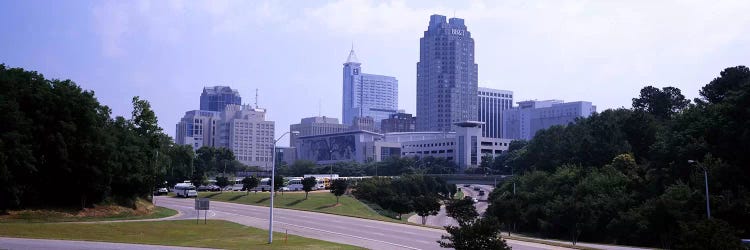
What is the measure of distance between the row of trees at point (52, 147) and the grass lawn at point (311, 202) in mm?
22996

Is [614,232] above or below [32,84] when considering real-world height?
below

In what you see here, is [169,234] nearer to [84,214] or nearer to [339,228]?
[339,228]

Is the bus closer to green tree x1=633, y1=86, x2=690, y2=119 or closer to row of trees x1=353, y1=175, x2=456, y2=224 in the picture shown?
row of trees x1=353, y1=175, x2=456, y2=224

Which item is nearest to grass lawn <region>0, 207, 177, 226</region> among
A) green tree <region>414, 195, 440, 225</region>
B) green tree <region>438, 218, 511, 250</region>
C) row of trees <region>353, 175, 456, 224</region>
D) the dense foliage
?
green tree <region>414, 195, 440, 225</region>

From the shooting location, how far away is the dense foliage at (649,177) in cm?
5738

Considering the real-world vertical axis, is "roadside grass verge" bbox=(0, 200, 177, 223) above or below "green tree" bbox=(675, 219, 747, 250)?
below

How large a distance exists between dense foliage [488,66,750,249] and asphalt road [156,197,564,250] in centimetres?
1555

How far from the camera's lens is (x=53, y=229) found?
4444 centimetres

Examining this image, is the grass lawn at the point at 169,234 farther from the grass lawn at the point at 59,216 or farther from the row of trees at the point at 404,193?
the row of trees at the point at 404,193

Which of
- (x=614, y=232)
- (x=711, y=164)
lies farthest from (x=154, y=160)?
(x=711, y=164)

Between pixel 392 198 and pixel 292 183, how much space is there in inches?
922

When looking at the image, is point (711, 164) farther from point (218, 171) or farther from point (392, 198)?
point (218, 171)

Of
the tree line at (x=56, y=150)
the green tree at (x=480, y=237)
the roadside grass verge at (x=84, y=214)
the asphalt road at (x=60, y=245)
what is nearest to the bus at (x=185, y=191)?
the roadside grass verge at (x=84, y=214)

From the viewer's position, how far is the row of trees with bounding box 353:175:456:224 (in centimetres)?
8225
